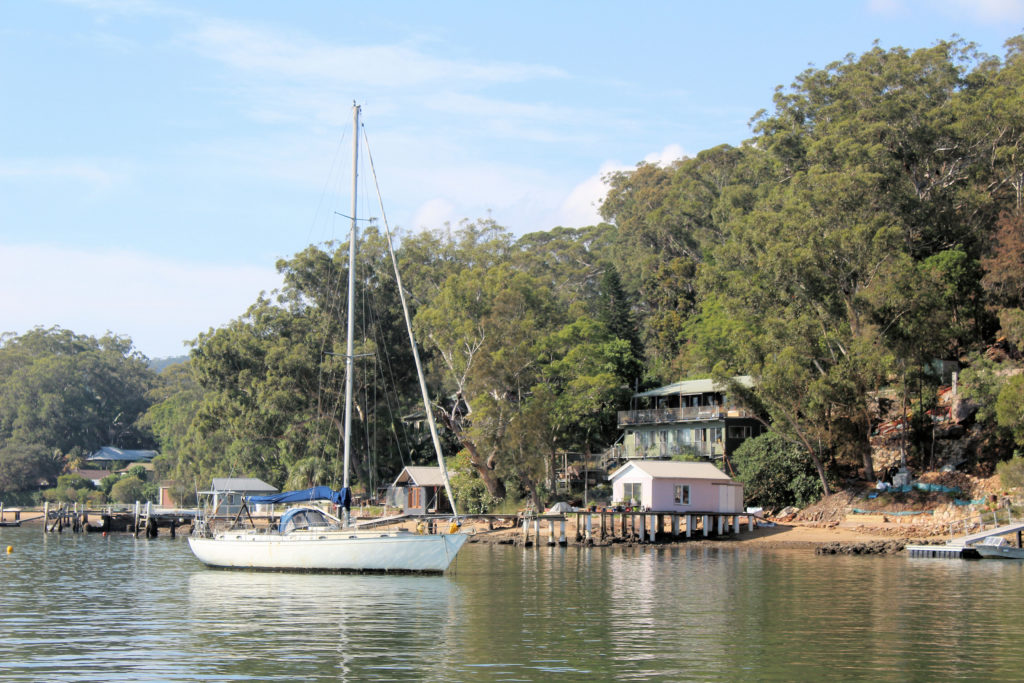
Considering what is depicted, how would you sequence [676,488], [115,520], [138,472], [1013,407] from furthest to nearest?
[138,472]
[115,520]
[676,488]
[1013,407]

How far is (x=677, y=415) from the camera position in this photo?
65125 mm

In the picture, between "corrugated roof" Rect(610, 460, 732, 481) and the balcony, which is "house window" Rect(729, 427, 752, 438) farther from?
"corrugated roof" Rect(610, 460, 732, 481)

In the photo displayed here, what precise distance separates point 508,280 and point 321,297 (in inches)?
954

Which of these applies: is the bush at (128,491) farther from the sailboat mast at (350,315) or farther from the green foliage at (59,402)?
the sailboat mast at (350,315)

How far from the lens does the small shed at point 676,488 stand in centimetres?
5306

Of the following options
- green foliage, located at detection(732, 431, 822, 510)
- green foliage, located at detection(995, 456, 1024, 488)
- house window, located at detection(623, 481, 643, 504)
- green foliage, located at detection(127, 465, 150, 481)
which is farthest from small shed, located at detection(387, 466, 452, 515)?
green foliage, located at detection(127, 465, 150, 481)

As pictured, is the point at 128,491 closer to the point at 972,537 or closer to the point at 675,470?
the point at 675,470

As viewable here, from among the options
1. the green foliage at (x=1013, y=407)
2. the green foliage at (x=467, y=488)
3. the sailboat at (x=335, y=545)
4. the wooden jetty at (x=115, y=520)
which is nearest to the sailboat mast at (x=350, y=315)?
the sailboat at (x=335, y=545)

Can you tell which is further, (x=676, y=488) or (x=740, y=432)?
(x=740, y=432)

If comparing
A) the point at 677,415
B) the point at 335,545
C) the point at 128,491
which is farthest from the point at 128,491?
the point at 335,545

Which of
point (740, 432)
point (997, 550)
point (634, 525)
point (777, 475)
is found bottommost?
point (997, 550)

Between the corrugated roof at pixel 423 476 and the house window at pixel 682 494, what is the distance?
1680 centimetres

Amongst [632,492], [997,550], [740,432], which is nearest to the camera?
[997,550]

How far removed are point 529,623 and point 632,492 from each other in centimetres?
3120
